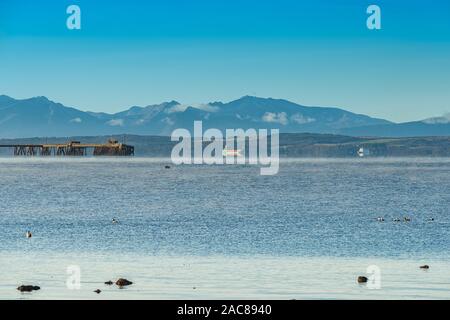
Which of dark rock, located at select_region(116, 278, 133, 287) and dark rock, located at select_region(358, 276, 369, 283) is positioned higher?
dark rock, located at select_region(116, 278, 133, 287)

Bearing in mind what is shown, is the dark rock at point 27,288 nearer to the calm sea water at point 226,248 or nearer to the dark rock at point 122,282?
the calm sea water at point 226,248

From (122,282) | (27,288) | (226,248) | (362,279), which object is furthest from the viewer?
(226,248)

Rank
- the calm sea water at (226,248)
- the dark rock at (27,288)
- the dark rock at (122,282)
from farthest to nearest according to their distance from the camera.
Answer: the calm sea water at (226,248) → the dark rock at (122,282) → the dark rock at (27,288)

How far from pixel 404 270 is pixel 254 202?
53.1m

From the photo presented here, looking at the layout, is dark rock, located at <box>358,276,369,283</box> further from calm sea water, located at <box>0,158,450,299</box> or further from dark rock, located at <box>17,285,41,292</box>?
dark rock, located at <box>17,285,41,292</box>

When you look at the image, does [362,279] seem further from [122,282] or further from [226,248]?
[226,248]

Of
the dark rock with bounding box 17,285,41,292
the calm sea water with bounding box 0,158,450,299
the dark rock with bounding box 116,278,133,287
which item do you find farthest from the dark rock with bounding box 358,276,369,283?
the dark rock with bounding box 17,285,41,292

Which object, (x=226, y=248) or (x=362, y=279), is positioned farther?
(x=226, y=248)

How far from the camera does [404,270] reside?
38500mm

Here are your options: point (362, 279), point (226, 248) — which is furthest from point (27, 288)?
point (226, 248)

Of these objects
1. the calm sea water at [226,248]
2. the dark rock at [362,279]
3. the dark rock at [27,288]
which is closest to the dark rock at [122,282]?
the calm sea water at [226,248]

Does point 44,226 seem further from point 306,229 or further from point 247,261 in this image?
point 247,261

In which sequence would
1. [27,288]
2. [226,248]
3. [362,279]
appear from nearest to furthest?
[27,288] → [362,279] → [226,248]
